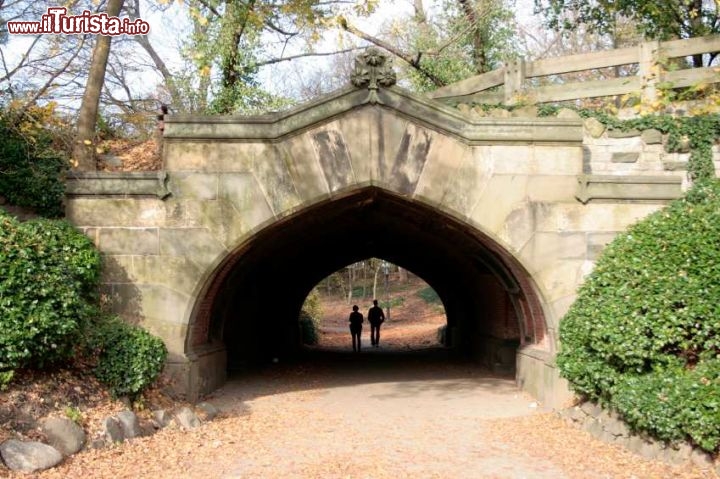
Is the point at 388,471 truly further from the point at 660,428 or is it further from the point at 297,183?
the point at 297,183

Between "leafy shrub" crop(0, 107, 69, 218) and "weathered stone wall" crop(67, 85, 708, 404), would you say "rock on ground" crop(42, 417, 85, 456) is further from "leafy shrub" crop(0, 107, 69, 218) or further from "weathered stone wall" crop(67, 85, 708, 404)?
"leafy shrub" crop(0, 107, 69, 218)

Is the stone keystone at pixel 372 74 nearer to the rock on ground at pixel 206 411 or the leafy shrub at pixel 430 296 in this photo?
the rock on ground at pixel 206 411

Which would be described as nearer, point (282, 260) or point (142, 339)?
point (142, 339)

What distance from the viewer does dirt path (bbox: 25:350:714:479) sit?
6.67 meters

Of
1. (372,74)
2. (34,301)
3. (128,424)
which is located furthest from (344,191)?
(34,301)

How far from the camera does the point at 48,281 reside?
288 inches

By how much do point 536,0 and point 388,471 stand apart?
14101 millimetres

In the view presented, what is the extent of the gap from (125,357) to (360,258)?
10.6m

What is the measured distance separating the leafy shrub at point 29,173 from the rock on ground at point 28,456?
13.4ft

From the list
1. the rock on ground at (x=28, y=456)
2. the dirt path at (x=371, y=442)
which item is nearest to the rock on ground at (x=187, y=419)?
the dirt path at (x=371, y=442)

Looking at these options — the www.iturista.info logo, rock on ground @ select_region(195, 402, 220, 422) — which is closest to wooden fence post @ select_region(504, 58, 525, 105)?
the www.iturista.info logo

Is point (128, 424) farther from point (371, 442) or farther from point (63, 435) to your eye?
point (371, 442)

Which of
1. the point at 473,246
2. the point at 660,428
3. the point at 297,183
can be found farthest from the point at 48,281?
the point at 473,246

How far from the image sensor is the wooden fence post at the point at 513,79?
519 inches
